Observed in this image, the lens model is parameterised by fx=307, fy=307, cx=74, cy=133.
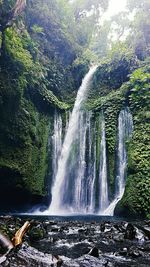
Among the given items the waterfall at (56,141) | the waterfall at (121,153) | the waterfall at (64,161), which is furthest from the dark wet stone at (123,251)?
the waterfall at (56,141)

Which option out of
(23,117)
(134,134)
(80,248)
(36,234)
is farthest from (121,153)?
(80,248)

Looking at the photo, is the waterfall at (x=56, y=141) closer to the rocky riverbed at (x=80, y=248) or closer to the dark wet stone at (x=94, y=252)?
the rocky riverbed at (x=80, y=248)

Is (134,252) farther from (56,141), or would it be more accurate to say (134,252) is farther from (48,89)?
(48,89)

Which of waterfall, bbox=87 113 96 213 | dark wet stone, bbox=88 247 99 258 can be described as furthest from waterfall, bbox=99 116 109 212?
dark wet stone, bbox=88 247 99 258

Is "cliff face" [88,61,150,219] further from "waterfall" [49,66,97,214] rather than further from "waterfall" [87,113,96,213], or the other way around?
"waterfall" [49,66,97,214]

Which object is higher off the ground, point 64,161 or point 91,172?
point 64,161
